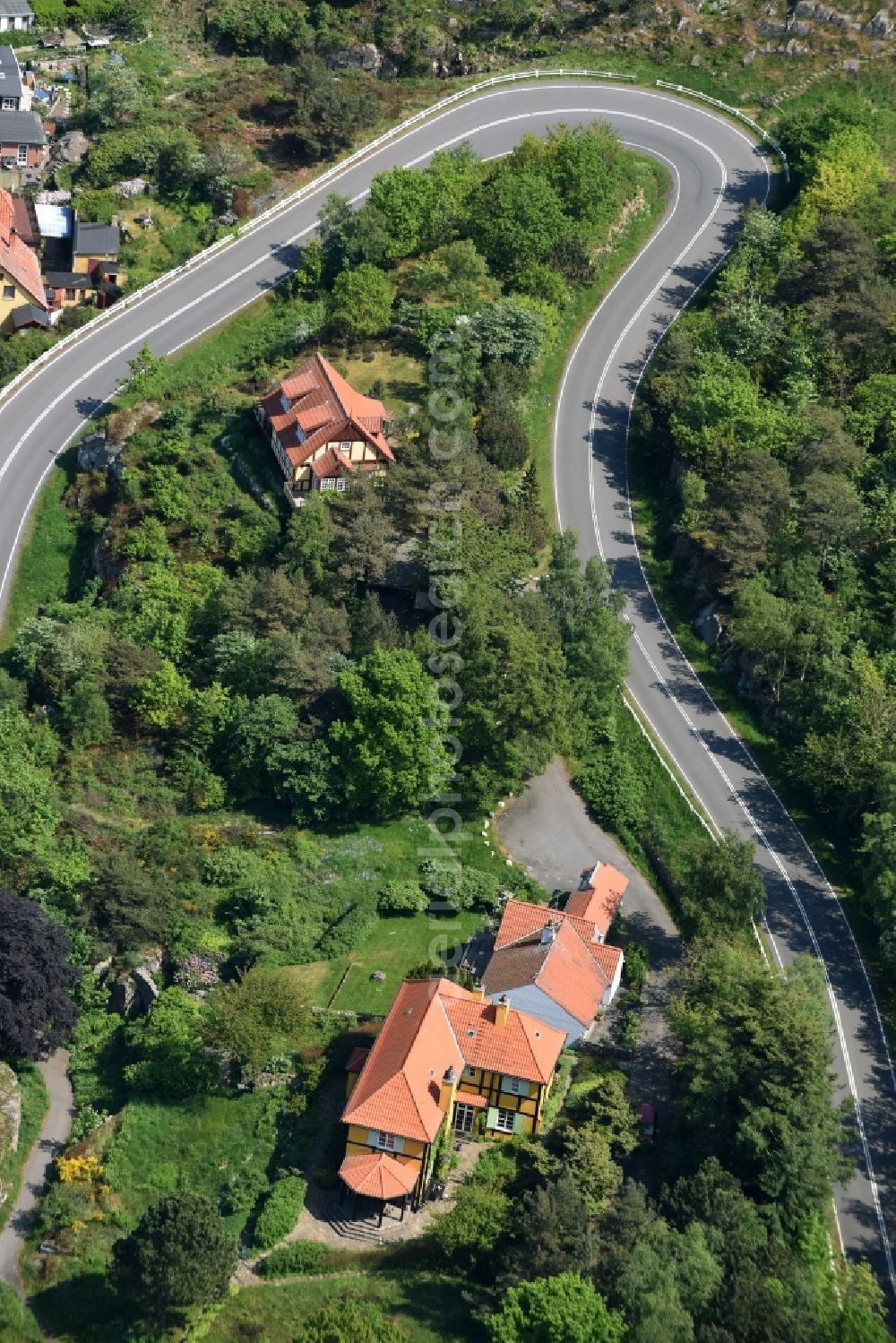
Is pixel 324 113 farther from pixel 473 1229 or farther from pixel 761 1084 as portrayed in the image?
pixel 473 1229

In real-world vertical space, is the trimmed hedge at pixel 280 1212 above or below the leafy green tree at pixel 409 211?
below

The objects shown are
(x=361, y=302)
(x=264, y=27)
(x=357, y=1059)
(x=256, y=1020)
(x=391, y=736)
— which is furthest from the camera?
(x=264, y=27)

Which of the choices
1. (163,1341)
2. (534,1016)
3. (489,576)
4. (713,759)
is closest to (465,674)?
(489,576)

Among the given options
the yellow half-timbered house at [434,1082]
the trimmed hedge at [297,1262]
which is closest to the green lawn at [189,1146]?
the trimmed hedge at [297,1262]

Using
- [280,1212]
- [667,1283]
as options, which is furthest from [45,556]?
[667,1283]

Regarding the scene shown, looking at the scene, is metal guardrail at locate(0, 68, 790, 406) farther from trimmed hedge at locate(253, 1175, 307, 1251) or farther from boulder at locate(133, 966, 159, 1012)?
trimmed hedge at locate(253, 1175, 307, 1251)

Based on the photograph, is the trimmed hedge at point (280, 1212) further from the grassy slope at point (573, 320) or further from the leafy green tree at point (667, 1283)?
the grassy slope at point (573, 320)
